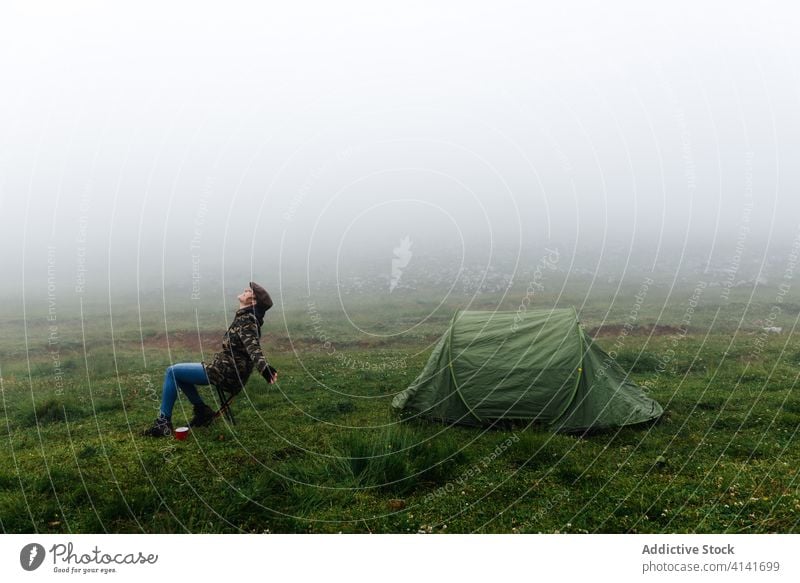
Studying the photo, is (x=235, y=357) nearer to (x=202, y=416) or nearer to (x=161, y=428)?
(x=202, y=416)

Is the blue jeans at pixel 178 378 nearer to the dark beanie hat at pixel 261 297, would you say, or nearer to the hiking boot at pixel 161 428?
the hiking boot at pixel 161 428

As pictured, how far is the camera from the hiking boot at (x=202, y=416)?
985 cm

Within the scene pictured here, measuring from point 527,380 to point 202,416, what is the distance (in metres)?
6.88

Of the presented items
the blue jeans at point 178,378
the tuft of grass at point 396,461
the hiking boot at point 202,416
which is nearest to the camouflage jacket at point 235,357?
the blue jeans at point 178,378

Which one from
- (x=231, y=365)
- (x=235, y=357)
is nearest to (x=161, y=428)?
(x=231, y=365)

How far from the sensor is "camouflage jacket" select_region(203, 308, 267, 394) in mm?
8984

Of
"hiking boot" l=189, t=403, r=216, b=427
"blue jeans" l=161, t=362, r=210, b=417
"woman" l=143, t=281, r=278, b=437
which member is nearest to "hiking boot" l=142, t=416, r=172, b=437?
"woman" l=143, t=281, r=278, b=437

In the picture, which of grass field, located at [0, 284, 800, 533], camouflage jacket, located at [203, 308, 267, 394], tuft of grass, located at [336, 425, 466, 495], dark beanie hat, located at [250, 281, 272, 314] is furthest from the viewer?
dark beanie hat, located at [250, 281, 272, 314]

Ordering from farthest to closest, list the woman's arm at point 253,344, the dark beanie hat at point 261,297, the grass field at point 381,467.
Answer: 1. the dark beanie hat at point 261,297
2. the woman's arm at point 253,344
3. the grass field at point 381,467

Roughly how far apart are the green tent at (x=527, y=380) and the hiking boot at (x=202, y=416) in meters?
4.31

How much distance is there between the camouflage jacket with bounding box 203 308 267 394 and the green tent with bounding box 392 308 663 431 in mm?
4255

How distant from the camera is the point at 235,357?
358 inches

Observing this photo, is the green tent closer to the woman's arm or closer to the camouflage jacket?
the camouflage jacket

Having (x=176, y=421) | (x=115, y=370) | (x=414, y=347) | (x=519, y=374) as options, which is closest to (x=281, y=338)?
(x=414, y=347)
